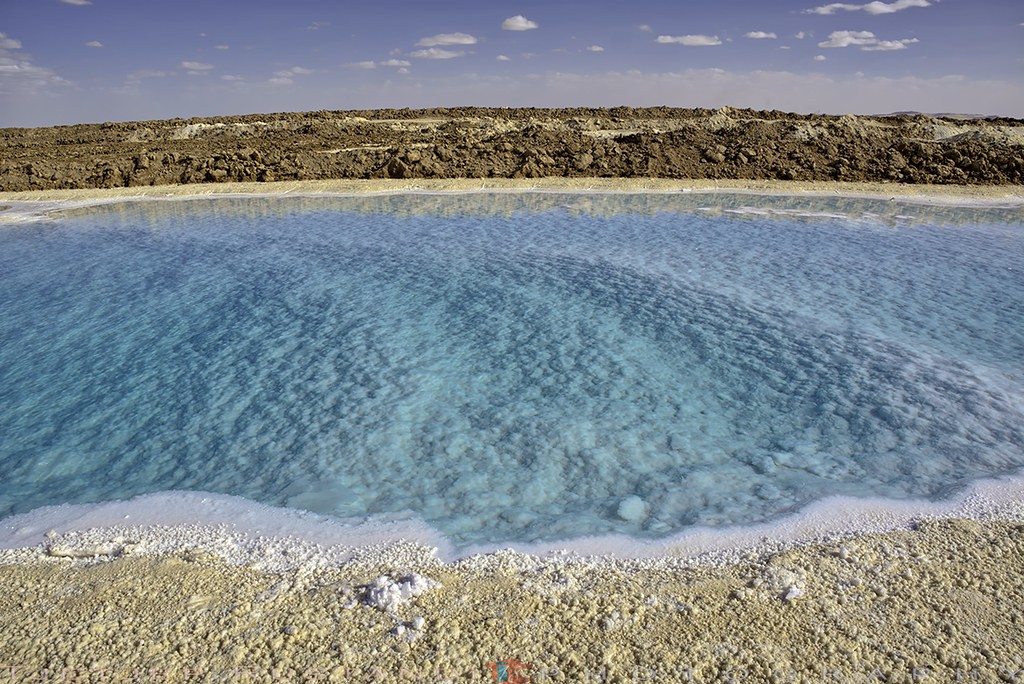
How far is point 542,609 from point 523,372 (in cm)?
329

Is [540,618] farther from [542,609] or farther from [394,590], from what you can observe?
[394,590]

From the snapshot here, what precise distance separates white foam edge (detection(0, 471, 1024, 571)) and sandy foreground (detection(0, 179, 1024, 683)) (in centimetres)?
2

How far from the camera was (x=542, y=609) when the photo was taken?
3.47m

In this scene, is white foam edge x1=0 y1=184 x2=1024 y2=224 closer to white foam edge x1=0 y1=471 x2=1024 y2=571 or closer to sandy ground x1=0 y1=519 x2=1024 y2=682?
white foam edge x1=0 y1=471 x2=1024 y2=571

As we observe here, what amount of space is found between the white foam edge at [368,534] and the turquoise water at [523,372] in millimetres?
166

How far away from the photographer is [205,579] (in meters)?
3.76

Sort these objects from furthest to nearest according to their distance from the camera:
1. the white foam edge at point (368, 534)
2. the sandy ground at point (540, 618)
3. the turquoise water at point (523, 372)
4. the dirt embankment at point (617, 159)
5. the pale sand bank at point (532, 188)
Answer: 1. the dirt embankment at point (617, 159)
2. the pale sand bank at point (532, 188)
3. the turquoise water at point (523, 372)
4. the white foam edge at point (368, 534)
5. the sandy ground at point (540, 618)

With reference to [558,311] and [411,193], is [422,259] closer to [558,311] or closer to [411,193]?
[558,311]

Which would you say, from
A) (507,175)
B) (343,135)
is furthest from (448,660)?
(343,135)

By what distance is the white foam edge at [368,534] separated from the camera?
400 centimetres

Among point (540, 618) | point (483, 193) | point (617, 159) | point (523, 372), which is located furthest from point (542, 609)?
point (617, 159)

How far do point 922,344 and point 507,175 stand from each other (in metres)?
11.8

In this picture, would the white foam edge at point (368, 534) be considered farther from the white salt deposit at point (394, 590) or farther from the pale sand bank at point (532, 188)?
the pale sand bank at point (532, 188)

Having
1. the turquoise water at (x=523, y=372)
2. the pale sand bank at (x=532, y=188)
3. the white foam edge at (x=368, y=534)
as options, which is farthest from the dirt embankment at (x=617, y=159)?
the white foam edge at (x=368, y=534)
